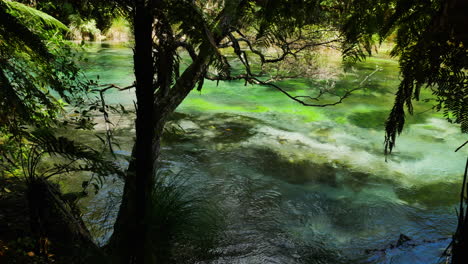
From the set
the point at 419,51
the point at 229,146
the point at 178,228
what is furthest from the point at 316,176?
the point at 419,51

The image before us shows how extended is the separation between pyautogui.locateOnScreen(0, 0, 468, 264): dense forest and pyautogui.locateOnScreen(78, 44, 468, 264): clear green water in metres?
0.02

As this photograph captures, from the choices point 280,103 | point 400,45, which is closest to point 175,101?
point 400,45

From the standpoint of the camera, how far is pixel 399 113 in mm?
1669

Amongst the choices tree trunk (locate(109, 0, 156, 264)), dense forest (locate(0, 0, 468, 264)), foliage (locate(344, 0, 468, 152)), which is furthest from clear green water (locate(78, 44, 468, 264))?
foliage (locate(344, 0, 468, 152))

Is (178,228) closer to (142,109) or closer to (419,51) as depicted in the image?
(142,109)

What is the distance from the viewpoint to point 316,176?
4.64 metres

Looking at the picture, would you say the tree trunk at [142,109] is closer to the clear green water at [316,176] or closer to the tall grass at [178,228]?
the tall grass at [178,228]

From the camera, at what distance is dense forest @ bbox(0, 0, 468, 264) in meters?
1.62

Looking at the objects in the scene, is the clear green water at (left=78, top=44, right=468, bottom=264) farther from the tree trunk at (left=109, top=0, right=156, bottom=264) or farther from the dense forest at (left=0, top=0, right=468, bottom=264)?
the tree trunk at (left=109, top=0, right=156, bottom=264)

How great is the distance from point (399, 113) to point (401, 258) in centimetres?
169

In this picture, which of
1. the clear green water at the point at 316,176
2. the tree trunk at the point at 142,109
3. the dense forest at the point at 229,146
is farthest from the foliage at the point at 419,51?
the clear green water at the point at 316,176

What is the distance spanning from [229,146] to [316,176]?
1.42 metres

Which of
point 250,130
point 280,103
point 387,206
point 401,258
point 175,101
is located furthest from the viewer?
point 280,103

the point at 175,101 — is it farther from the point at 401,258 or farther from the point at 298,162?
the point at 298,162
